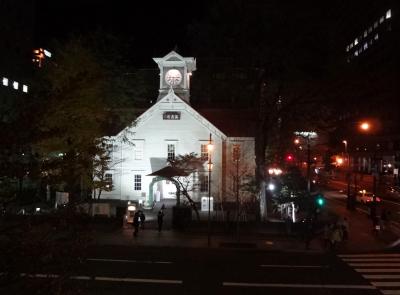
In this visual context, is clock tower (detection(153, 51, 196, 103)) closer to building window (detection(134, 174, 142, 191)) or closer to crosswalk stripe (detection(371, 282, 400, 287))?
building window (detection(134, 174, 142, 191))

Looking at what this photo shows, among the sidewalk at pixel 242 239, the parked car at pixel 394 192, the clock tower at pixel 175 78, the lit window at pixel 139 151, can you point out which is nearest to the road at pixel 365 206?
the parked car at pixel 394 192

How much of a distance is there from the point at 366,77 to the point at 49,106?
25.2 m

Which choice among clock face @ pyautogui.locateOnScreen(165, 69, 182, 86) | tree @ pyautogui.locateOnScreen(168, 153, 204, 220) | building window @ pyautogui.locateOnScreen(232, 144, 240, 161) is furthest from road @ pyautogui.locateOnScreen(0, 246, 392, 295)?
clock face @ pyautogui.locateOnScreen(165, 69, 182, 86)

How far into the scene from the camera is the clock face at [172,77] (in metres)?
44.6

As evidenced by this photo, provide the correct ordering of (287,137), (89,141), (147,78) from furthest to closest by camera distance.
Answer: (147,78)
(287,137)
(89,141)

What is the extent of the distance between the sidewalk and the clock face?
17.1 metres

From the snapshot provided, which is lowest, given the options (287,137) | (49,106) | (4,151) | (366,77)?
(4,151)

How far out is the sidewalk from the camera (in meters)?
25.1

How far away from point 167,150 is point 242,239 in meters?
17.3

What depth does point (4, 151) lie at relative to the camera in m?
6.41

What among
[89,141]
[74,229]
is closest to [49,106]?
[74,229]

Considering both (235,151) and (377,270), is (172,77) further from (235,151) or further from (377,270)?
(377,270)

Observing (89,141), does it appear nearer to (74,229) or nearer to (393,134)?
(74,229)

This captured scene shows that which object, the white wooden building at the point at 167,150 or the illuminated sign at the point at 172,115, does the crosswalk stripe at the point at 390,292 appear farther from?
the illuminated sign at the point at 172,115
